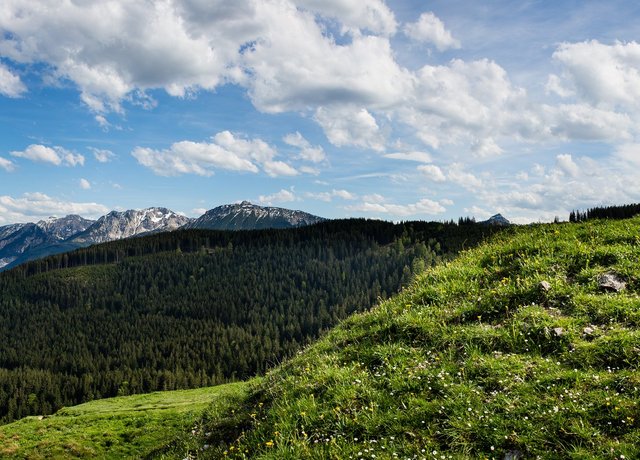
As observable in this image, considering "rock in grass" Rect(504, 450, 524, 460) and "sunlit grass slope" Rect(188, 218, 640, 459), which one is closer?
"rock in grass" Rect(504, 450, 524, 460)

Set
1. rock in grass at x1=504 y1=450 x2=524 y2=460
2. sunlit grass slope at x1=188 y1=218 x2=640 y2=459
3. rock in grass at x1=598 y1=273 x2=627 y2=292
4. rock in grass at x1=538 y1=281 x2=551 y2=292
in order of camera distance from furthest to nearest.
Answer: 1. rock in grass at x1=538 y1=281 x2=551 y2=292
2. rock in grass at x1=598 y1=273 x2=627 y2=292
3. sunlit grass slope at x1=188 y1=218 x2=640 y2=459
4. rock in grass at x1=504 y1=450 x2=524 y2=460

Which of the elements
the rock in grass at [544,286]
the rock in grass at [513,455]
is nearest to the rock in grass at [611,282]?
the rock in grass at [544,286]

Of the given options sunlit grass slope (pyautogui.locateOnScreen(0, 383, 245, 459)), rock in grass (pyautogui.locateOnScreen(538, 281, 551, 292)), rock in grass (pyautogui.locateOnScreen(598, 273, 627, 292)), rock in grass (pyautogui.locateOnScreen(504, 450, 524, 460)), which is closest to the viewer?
rock in grass (pyautogui.locateOnScreen(504, 450, 524, 460))

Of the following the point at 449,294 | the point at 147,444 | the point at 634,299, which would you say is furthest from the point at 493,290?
the point at 147,444

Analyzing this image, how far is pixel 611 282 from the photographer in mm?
13852

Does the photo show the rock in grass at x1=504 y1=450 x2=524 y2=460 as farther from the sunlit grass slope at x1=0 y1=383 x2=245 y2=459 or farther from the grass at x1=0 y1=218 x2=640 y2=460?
the sunlit grass slope at x1=0 y1=383 x2=245 y2=459

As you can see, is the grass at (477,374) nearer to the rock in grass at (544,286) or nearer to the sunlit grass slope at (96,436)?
the rock in grass at (544,286)

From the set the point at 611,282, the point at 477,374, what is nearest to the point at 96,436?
the point at 477,374

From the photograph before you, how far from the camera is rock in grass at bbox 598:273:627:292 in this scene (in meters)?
13.6

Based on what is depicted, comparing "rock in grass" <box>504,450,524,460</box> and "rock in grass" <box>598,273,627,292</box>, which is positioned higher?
"rock in grass" <box>598,273,627,292</box>

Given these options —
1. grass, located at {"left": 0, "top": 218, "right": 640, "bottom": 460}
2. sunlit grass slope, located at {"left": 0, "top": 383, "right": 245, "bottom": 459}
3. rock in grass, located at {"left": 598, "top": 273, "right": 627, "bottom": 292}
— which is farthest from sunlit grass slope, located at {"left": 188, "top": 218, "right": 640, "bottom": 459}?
sunlit grass slope, located at {"left": 0, "top": 383, "right": 245, "bottom": 459}

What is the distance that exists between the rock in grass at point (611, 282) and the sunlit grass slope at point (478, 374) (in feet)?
0.54

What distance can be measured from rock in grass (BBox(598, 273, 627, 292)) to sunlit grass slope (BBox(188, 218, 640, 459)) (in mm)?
165

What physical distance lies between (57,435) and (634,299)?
54295 mm
